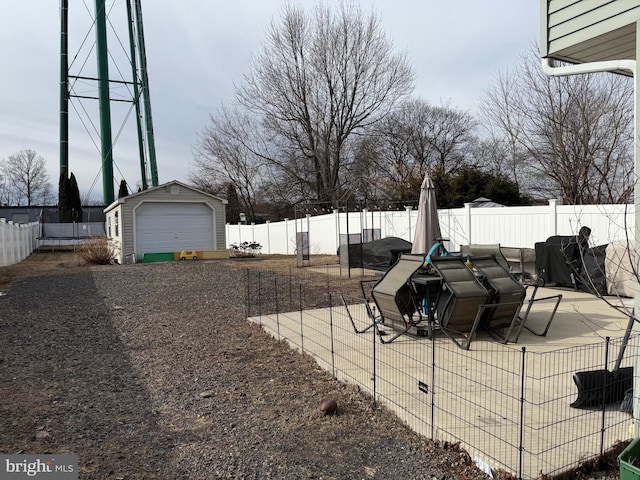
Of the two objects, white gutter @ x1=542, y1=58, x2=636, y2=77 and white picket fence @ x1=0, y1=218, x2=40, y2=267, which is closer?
white gutter @ x1=542, y1=58, x2=636, y2=77

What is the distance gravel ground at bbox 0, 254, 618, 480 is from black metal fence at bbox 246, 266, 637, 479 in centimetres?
17

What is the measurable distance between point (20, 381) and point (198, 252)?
15150mm

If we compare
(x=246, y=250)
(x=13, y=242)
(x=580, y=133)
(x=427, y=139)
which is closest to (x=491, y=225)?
(x=580, y=133)

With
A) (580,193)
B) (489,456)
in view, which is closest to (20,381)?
(489,456)

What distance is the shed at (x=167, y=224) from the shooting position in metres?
19.2

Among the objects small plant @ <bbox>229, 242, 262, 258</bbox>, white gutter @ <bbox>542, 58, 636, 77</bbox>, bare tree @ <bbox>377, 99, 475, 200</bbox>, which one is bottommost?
small plant @ <bbox>229, 242, 262, 258</bbox>

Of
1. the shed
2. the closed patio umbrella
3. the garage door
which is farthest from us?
the garage door

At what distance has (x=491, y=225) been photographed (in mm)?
13055

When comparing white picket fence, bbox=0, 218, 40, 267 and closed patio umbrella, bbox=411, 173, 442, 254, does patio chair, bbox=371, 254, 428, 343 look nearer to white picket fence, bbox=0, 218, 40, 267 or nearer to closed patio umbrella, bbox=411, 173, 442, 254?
closed patio umbrella, bbox=411, 173, 442, 254

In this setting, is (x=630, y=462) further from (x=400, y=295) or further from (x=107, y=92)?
(x=107, y=92)

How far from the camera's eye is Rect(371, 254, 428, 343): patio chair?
5348mm

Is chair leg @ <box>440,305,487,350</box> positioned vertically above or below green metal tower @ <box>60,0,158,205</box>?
below

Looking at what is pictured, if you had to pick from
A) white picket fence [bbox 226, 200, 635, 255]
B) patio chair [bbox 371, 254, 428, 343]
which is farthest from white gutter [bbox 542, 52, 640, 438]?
patio chair [bbox 371, 254, 428, 343]

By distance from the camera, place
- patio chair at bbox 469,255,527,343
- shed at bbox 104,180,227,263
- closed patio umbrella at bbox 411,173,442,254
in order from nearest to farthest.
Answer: patio chair at bbox 469,255,527,343 < closed patio umbrella at bbox 411,173,442,254 < shed at bbox 104,180,227,263
